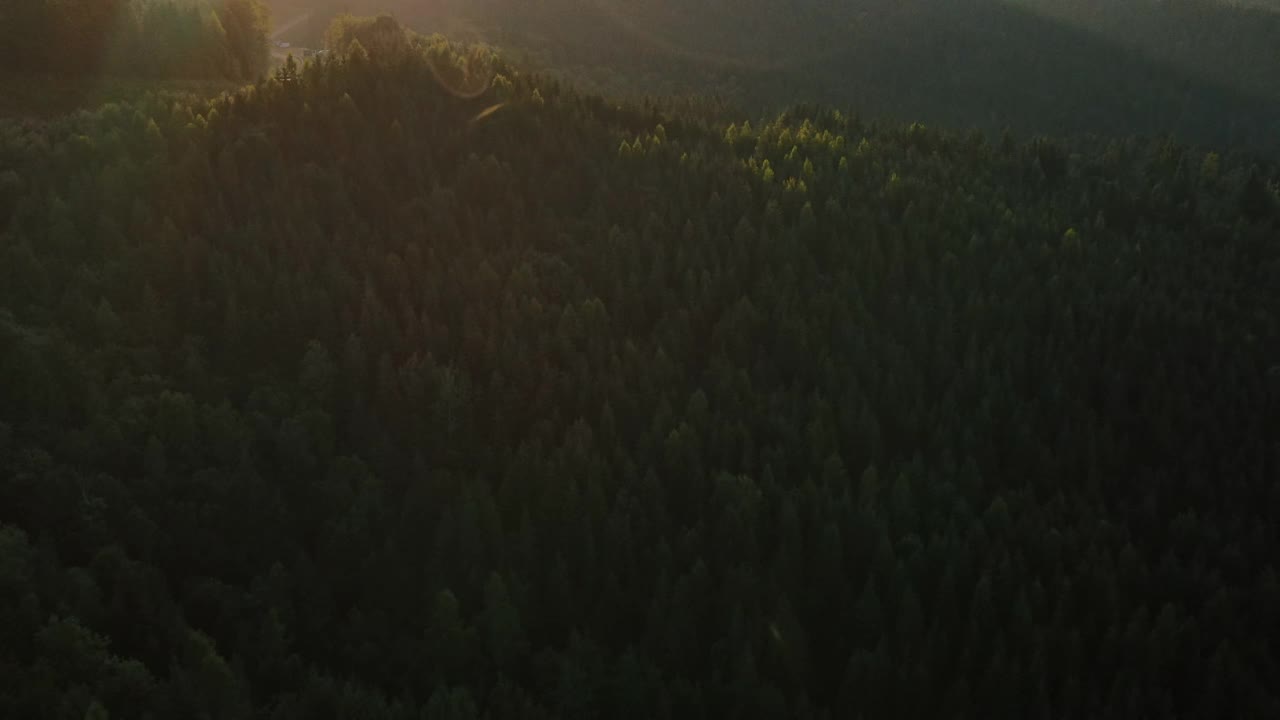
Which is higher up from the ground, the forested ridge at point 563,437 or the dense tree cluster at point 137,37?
the dense tree cluster at point 137,37

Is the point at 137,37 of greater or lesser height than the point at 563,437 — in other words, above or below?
above

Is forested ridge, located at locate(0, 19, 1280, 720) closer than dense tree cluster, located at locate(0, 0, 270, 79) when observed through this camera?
Yes

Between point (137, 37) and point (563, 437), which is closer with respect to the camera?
point (563, 437)

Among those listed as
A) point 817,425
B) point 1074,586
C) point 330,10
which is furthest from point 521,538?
point 330,10

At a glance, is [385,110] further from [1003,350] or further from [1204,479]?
[1204,479]
